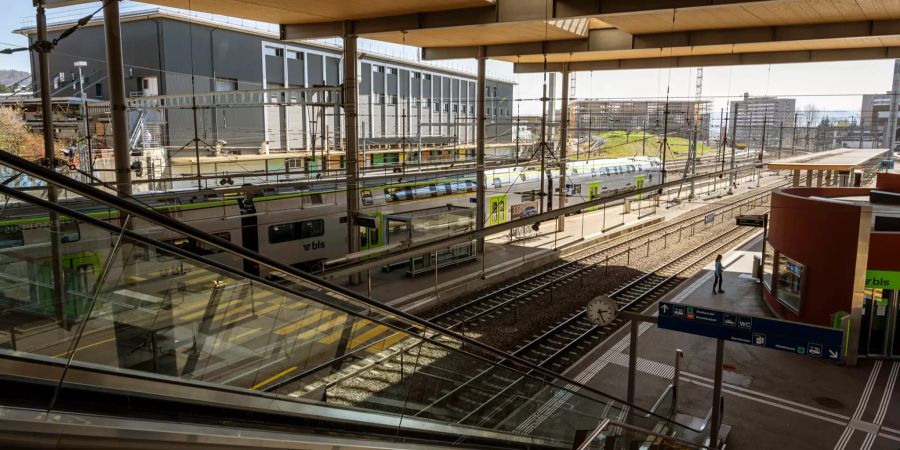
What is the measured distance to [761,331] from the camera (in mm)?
7414

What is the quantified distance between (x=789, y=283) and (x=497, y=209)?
8.51 metres

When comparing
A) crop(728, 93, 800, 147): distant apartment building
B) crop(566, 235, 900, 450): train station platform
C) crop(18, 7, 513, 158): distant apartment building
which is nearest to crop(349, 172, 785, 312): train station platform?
crop(18, 7, 513, 158): distant apartment building

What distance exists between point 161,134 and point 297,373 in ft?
57.9

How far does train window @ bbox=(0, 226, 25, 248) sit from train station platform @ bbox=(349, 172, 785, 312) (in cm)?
512

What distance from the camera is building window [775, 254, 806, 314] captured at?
11.5 metres

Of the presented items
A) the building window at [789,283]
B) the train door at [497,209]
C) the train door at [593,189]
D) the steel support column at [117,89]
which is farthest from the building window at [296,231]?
the train door at [593,189]

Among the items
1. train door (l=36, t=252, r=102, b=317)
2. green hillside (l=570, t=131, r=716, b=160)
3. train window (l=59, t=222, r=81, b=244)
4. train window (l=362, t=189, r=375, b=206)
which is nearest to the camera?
train door (l=36, t=252, r=102, b=317)

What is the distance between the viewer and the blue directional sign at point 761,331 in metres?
7.01

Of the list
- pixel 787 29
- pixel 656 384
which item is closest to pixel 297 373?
pixel 656 384

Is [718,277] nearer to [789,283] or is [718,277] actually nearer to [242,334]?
[789,283]

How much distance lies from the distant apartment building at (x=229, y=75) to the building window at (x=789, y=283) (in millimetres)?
7863

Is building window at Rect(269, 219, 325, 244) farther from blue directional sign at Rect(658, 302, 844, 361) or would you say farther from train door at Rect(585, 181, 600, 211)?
train door at Rect(585, 181, 600, 211)

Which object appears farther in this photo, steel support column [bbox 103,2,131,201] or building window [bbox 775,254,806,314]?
building window [bbox 775,254,806,314]

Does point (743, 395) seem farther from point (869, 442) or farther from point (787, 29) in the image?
point (787, 29)
